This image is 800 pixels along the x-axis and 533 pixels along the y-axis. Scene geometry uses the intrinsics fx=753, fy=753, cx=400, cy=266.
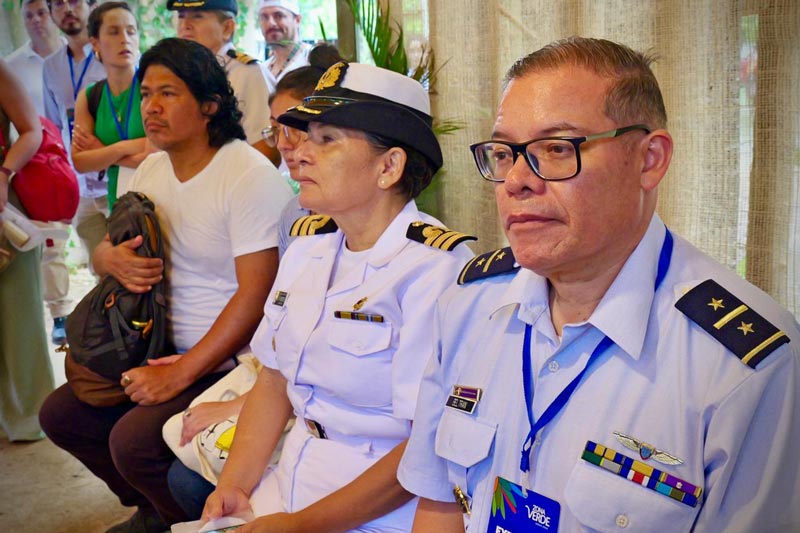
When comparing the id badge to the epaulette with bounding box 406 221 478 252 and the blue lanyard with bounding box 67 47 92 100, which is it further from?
the blue lanyard with bounding box 67 47 92 100

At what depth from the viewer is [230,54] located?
3756 millimetres

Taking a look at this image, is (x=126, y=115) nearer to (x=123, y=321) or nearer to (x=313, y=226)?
(x=123, y=321)

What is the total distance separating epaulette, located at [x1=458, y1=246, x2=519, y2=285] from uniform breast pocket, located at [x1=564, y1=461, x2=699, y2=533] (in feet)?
1.33

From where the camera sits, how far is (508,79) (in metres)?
1.26

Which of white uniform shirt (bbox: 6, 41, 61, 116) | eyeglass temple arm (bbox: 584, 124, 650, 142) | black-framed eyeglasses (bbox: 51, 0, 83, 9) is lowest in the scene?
eyeglass temple arm (bbox: 584, 124, 650, 142)


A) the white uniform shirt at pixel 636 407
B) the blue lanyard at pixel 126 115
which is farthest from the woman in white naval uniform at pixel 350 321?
the blue lanyard at pixel 126 115

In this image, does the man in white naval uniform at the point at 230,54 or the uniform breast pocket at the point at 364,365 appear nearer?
the uniform breast pocket at the point at 364,365

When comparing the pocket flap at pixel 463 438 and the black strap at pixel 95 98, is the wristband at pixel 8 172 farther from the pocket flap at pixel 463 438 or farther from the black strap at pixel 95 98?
the pocket flap at pixel 463 438

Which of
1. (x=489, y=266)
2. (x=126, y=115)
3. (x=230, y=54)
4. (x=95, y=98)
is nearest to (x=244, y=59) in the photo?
(x=230, y=54)

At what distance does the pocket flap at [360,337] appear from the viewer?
1.69 m

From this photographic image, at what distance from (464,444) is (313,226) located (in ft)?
3.07

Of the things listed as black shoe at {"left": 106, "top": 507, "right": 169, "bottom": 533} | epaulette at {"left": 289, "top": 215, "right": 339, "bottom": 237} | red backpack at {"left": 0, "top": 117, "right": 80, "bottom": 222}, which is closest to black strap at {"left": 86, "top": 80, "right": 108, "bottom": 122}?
red backpack at {"left": 0, "top": 117, "right": 80, "bottom": 222}

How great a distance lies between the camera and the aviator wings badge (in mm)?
1070

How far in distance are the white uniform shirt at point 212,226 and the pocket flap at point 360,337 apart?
83 centimetres
